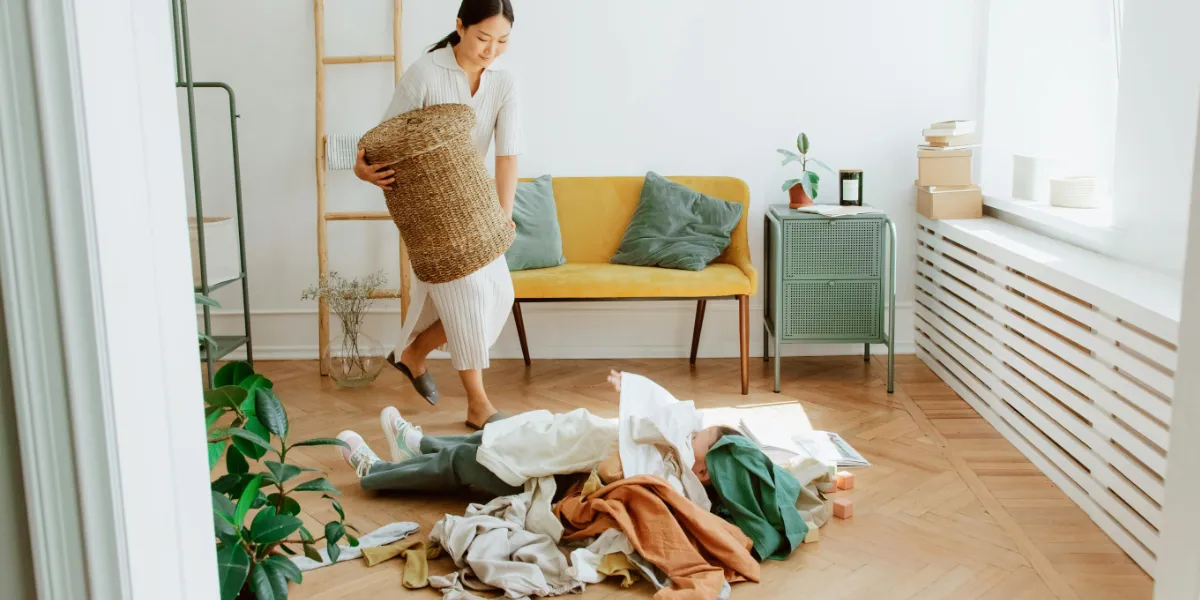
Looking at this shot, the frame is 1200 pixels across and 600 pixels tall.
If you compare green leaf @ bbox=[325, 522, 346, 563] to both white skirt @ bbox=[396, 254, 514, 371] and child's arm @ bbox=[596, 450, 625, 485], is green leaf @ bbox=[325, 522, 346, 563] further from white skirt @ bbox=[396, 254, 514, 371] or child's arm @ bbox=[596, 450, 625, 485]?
white skirt @ bbox=[396, 254, 514, 371]

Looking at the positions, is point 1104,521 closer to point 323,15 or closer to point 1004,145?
point 1004,145

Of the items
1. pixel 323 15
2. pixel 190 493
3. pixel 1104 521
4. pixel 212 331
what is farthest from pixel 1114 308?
pixel 212 331

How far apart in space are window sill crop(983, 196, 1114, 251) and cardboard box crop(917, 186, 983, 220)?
0.24ft

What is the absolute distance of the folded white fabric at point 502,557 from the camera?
2.30 meters

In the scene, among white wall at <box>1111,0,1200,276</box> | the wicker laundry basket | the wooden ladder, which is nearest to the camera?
white wall at <box>1111,0,1200,276</box>

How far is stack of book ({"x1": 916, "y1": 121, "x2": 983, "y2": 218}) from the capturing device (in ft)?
13.8

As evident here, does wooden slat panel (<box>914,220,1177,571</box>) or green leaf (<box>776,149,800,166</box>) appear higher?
green leaf (<box>776,149,800,166</box>)

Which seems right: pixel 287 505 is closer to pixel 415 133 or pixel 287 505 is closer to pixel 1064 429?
pixel 415 133

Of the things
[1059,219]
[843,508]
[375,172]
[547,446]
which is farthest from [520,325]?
[1059,219]

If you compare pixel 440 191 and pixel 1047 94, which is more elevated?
pixel 1047 94

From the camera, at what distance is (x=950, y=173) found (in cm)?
424

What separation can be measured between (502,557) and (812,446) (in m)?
1.25

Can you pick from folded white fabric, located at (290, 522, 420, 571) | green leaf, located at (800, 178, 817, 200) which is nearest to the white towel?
green leaf, located at (800, 178, 817, 200)

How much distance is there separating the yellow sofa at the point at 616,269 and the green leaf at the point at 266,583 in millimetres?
2587
